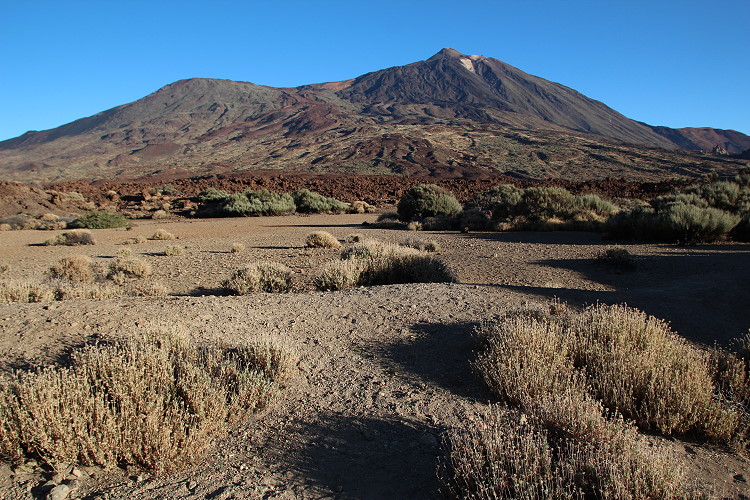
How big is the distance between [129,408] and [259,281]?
5.39m

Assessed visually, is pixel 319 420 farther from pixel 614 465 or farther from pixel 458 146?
pixel 458 146

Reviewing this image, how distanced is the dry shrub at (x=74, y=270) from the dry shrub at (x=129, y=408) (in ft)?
21.6

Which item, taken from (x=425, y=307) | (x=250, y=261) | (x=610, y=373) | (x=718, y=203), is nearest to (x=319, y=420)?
(x=610, y=373)

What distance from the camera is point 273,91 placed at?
157125 mm

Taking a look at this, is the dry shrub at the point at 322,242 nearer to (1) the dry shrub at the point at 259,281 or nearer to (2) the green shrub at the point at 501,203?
(1) the dry shrub at the point at 259,281

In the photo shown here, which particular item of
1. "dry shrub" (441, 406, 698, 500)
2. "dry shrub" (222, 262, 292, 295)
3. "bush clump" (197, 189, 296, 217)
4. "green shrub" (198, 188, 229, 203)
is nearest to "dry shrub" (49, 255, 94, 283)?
"dry shrub" (222, 262, 292, 295)

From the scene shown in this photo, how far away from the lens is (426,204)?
21500 mm

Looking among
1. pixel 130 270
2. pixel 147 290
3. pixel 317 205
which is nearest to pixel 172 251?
pixel 130 270

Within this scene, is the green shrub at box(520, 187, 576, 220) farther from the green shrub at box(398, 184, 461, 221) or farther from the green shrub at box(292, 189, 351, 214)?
the green shrub at box(292, 189, 351, 214)

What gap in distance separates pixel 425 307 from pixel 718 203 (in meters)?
14.8

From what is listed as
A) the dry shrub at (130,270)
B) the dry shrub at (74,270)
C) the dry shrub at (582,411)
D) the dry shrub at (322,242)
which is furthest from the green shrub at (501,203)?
the dry shrub at (582,411)

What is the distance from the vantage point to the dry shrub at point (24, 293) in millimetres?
7055

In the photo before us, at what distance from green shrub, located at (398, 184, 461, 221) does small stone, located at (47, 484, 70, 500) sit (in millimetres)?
19283

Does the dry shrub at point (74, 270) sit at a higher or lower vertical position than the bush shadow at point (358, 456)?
higher
